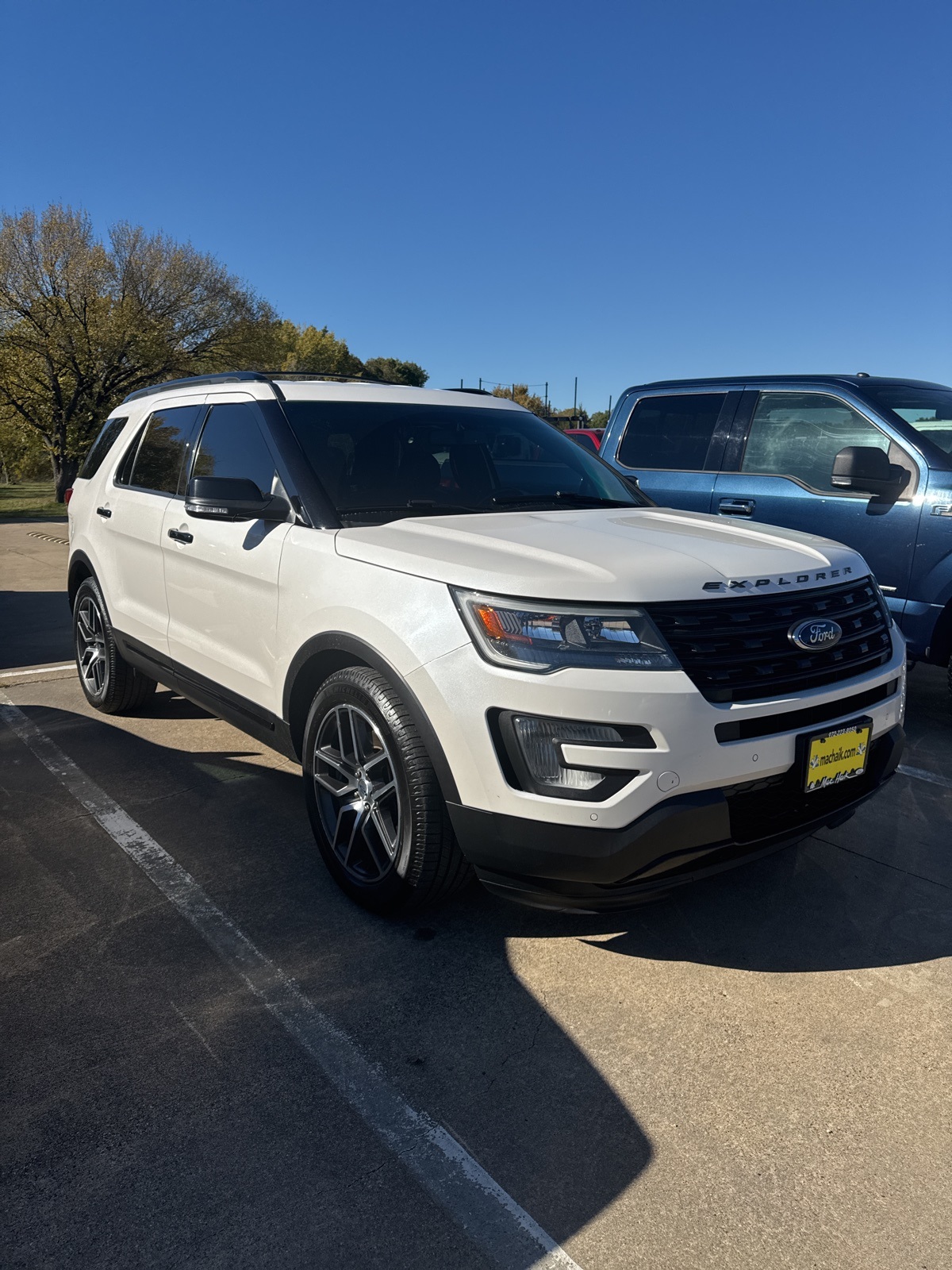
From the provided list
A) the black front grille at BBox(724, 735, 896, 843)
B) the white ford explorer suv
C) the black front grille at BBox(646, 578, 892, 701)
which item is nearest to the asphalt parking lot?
the white ford explorer suv

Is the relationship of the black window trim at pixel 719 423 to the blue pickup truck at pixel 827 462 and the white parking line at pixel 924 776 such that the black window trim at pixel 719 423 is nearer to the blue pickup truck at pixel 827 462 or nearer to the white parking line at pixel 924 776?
the blue pickup truck at pixel 827 462

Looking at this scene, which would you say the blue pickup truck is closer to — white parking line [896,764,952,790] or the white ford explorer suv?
white parking line [896,764,952,790]

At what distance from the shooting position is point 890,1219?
1.95 metres

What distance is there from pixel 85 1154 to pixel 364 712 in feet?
4.54

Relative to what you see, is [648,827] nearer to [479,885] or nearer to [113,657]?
[479,885]

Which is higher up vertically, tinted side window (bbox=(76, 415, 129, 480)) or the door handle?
tinted side window (bbox=(76, 415, 129, 480))

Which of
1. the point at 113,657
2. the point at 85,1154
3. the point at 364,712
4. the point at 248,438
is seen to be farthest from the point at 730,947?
the point at 113,657

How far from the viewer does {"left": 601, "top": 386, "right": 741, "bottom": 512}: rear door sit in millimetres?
6340

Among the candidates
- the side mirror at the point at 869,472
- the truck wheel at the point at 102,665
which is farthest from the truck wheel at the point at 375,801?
the side mirror at the point at 869,472

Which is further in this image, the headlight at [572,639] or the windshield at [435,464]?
the windshield at [435,464]

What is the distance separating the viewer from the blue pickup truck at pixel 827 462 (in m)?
5.22

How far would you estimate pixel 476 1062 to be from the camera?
2.43 m

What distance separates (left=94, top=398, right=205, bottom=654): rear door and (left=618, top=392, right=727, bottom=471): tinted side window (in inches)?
139

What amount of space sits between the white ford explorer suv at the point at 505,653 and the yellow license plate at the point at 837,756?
10mm
